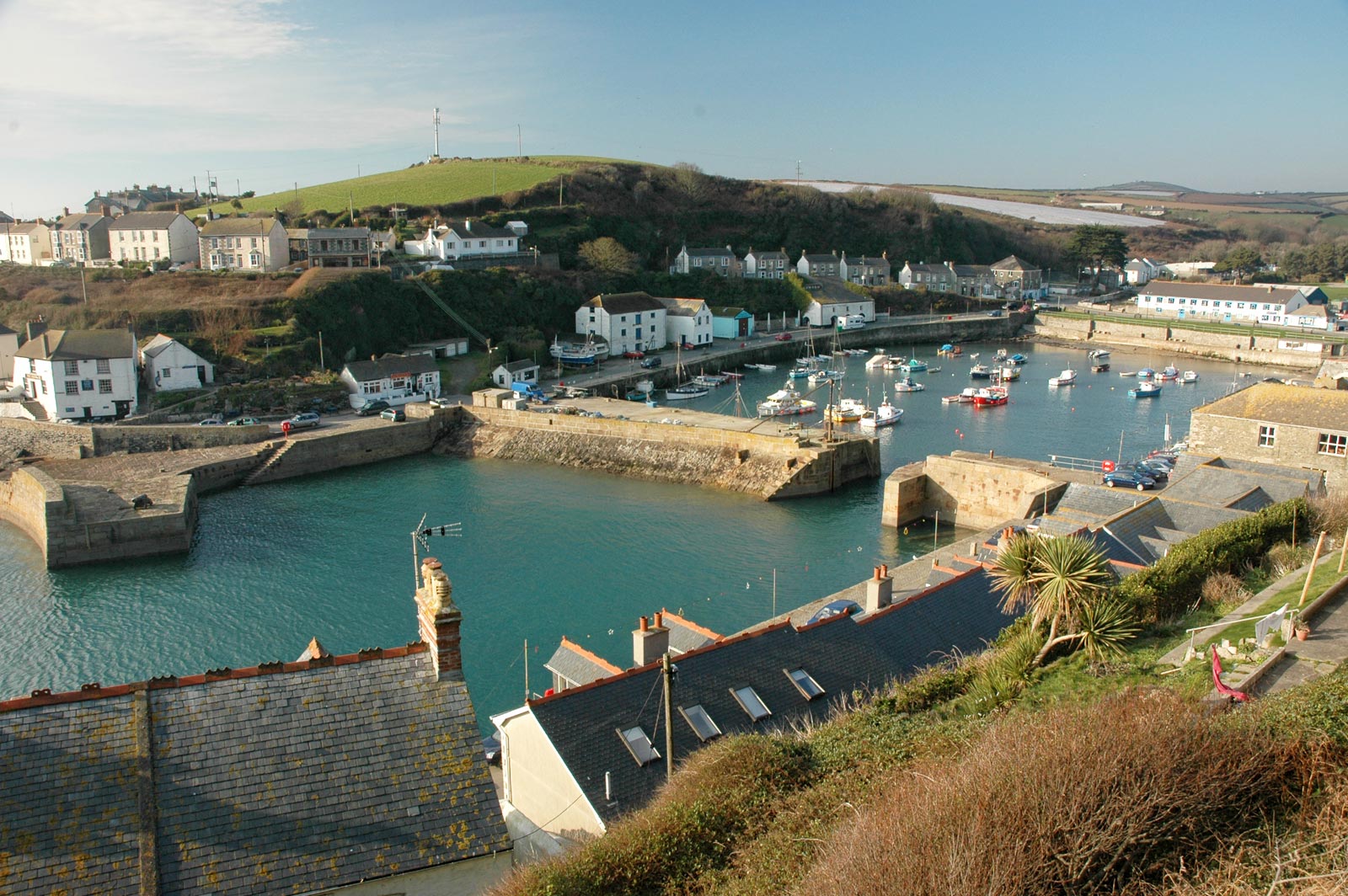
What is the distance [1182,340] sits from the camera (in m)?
73.1

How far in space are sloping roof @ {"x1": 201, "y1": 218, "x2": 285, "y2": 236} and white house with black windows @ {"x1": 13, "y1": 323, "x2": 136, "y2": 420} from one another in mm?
18969

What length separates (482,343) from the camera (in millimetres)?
56906

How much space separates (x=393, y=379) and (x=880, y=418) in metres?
23.9

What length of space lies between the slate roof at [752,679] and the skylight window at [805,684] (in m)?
0.07

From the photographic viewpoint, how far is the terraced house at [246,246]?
58.8m

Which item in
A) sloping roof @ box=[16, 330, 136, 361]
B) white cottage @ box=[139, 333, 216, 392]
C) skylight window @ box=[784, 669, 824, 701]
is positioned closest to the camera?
skylight window @ box=[784, 669, 824, 701]

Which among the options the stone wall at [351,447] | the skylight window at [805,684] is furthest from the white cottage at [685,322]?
the skylight window at [805,684]

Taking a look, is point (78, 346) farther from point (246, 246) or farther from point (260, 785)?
point (260, 785)

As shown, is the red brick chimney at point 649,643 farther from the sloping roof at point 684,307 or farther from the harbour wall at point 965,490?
the sloping roof at point 684,307

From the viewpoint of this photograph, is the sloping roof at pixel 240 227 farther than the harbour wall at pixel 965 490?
Yes

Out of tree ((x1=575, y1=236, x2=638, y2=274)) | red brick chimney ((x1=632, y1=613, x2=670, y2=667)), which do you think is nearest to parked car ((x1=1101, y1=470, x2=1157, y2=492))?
red brick chimney ((x1=632, y1=613, x2=670, y2=667))

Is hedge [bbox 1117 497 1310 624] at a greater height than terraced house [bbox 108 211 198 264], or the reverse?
terraced house [bbox 108 211 198 264]

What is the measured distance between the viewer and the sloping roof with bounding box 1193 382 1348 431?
85.3ft

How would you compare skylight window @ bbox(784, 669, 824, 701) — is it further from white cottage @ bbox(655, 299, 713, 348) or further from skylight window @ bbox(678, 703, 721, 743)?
white cottage @ bbox(655, 299, 713, 348)
